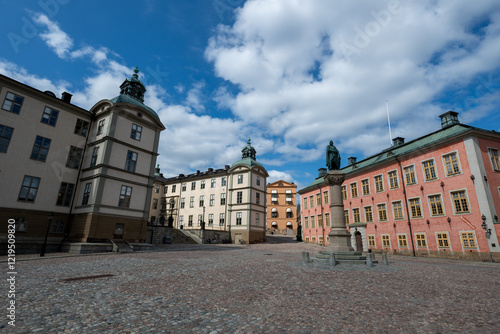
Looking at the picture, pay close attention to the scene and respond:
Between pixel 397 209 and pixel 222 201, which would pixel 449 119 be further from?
pixel 222 201

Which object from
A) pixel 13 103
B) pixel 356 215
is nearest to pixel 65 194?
pixel 13 103

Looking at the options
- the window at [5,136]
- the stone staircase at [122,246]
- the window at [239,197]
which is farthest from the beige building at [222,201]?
the window at [5,136]

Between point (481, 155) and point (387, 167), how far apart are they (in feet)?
29.4

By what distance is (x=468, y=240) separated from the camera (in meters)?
21.1

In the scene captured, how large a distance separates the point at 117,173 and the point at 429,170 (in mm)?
31984

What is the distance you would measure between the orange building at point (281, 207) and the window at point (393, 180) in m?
50.6

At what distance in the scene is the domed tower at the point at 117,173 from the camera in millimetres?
22859

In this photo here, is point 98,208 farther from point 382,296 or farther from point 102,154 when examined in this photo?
point 382,296

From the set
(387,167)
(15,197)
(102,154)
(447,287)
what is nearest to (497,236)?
(387,167)

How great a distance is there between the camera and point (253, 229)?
44594mm

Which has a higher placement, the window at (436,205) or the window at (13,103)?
the window at (13,103)

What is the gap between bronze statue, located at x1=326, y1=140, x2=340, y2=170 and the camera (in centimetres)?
1930

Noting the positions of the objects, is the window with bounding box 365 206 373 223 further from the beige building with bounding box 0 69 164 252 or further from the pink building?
the beige building with bounding box 0 69 164 252

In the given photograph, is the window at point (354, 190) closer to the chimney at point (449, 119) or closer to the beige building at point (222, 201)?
the chimney at point (449, 119)
